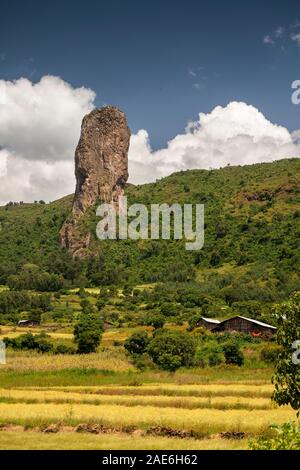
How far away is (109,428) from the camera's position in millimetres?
25984

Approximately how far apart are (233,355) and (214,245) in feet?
272

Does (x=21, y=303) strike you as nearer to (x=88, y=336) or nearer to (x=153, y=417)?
(x=88, y=336)

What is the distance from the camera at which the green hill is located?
116 m

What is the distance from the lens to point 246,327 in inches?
2995

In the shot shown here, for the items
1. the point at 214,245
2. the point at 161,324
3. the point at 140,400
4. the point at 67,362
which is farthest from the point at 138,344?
the point at 214,245

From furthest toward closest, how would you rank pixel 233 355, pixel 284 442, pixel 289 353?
1. pixel 233 355
2. pixel 289 353
3. pixel 284 442

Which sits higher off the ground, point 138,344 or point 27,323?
point 138,344

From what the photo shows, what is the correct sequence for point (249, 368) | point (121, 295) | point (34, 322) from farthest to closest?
point (121, 295), point (34, 322), point (249, 368)

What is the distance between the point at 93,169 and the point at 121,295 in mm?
63839

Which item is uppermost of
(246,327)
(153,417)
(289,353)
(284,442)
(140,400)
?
(289,353)

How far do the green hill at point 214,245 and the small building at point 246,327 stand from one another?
23.2 m

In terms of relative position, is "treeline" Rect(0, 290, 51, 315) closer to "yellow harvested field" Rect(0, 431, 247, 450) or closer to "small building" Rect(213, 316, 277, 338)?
"small building" Rect(213, 316, 277, 338)
